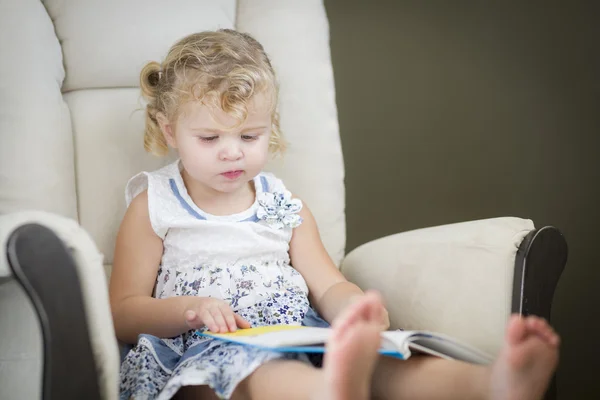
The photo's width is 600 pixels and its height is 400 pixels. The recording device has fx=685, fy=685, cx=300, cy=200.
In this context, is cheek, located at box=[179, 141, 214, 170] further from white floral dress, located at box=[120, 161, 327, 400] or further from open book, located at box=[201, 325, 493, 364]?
open book, located at box=[201, 325, 493, 364]

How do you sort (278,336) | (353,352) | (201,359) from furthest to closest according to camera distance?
1. (201,359)
2. (278,336)
3. (353,352)

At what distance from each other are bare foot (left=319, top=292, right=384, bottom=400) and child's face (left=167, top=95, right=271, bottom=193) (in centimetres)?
47

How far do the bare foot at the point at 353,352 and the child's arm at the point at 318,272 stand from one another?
39 cm

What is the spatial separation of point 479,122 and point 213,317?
4.44 ft

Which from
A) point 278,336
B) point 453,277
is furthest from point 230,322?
point 453,277

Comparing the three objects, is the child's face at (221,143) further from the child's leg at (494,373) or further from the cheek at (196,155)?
the child's leg at (494,373)

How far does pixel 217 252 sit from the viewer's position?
126cm

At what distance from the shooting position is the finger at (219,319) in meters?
1.03

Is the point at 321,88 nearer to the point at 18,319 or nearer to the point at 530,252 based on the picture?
the point at 530,252

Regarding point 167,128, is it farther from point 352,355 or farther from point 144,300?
point 352,355

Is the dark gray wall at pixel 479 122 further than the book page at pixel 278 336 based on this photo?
Yes

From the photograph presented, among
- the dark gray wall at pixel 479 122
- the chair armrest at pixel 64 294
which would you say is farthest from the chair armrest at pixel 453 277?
the dark gray wall at pixel 479 122

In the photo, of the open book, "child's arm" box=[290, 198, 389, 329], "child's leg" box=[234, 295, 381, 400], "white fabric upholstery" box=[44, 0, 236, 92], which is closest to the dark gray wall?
"white fabric upholstery" box=[44, 0, 236, 92]

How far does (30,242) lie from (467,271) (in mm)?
703
